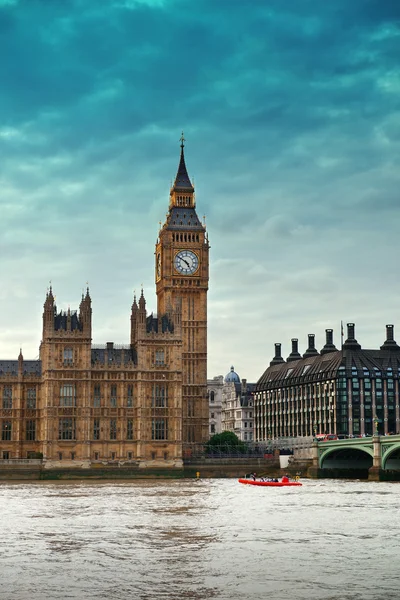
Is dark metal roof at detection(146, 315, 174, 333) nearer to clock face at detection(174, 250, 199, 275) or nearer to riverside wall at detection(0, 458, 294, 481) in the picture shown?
clock face at detection(174, 250, 199, 275)

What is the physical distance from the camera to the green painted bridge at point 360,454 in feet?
416

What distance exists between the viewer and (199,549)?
50906 mm

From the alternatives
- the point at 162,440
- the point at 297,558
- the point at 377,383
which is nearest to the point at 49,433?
the point at 162,440

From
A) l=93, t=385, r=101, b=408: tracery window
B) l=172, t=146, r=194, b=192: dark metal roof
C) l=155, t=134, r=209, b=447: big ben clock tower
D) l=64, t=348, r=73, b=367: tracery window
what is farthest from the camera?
l=172, t=146, r=194, b=192: dark metal roof

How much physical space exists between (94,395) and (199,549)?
101 metres

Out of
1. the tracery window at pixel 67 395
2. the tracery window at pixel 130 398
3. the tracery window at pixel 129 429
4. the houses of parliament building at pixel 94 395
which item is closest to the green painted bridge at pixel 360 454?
the houses of parliament building at pixel 94 395

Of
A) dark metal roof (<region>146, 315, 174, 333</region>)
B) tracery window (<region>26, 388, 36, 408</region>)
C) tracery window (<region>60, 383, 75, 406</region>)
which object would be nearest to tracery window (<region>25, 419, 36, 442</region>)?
tracery window (<region>26, 388, 36, 408</region>)

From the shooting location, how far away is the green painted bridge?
416 ft

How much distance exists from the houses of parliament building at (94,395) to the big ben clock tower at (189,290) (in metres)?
11.7

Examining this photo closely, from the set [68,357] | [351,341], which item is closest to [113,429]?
[68,357]

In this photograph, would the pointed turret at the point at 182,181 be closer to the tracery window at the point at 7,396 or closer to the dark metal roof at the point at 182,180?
the dark metal roof at the point at 182,180

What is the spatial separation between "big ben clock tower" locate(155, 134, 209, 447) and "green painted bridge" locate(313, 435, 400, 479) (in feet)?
76.2

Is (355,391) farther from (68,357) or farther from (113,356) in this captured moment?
(68,357)

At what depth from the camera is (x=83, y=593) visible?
39250 mm
